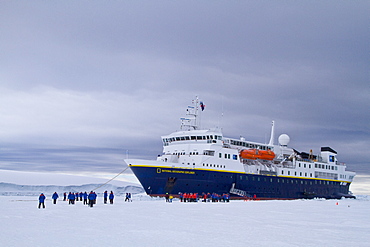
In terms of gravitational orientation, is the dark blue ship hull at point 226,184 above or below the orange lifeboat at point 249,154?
below

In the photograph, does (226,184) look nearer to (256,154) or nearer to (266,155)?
(256,154)

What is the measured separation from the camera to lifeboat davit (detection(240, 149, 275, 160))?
50094 millimetres

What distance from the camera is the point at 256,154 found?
5128cm

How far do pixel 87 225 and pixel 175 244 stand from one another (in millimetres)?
5686

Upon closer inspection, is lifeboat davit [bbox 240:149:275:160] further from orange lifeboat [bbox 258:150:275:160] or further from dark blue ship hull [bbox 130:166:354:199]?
dark blue ship hull [bbox 130:166:354:199]

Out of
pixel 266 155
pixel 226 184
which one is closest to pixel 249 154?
pixel 266 155

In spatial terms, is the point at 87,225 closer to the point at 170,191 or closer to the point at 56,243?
the point at 56,243

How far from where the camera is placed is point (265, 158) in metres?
52.8

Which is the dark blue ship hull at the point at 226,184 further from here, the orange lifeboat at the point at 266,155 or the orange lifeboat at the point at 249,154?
the orange lifeboat at the point at 266,155

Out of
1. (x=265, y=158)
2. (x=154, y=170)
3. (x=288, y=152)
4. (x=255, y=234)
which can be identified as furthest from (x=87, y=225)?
(x=288, y=152)

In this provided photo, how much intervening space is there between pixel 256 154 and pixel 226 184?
8.43m

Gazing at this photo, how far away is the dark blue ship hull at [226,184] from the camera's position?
134ft

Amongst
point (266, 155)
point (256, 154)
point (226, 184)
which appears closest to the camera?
point (226, 184)

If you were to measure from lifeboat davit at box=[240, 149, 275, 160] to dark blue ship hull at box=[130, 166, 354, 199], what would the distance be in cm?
282
